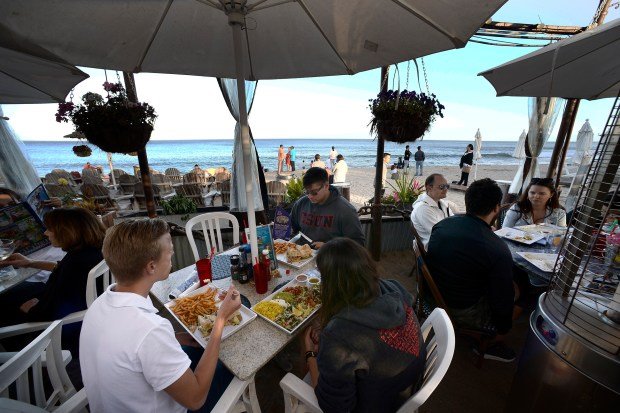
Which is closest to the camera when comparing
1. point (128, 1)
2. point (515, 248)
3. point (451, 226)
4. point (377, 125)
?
point (128, 1)

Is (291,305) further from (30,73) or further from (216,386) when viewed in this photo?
(30,73)

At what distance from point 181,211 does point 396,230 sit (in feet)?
14.4

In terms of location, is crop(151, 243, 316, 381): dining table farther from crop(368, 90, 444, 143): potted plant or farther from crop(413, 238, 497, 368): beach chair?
crop(368, 90, 444, 143): potted plant

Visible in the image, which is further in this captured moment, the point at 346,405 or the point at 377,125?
the point at 377,125

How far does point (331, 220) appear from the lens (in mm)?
2793

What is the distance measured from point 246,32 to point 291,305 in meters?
2.08

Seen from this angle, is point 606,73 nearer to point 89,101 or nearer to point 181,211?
point 89,101

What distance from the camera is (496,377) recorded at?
233 centimetres

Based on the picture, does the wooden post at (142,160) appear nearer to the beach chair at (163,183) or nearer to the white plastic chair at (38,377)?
the white plastic chair at (38,377)

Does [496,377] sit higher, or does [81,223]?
[81,223]

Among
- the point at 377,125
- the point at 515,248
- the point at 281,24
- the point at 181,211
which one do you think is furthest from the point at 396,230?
the point at 181,211

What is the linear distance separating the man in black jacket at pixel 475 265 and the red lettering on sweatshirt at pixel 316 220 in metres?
1.06

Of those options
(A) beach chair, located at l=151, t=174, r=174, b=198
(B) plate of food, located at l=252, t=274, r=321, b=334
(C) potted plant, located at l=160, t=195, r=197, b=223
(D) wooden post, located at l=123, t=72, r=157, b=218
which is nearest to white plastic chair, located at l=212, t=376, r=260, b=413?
(B) plate of food, located at l=252, t=274, r=321, b=334

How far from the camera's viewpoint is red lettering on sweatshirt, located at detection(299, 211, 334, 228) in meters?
2.80
